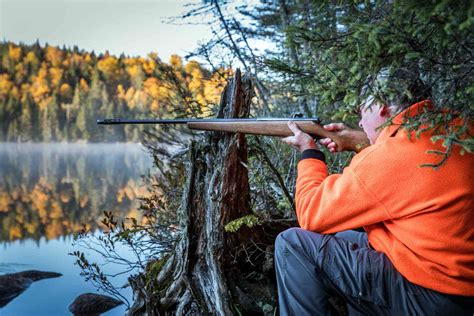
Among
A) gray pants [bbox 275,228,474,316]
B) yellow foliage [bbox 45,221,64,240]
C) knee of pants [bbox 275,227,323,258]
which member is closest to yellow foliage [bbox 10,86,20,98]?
yellow foliage [bbox 45,221,64,240]

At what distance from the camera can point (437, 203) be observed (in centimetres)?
221

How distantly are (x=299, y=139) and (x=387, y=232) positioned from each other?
98 centimetres

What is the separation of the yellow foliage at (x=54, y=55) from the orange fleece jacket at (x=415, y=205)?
37845mm

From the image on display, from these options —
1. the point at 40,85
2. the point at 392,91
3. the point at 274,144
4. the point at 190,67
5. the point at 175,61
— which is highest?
the point at 40,85

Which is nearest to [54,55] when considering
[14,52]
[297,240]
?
[14,52]

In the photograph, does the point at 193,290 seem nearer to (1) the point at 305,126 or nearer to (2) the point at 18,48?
(1) the point at 305,126

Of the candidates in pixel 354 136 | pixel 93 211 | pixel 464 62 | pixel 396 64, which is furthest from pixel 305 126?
pixel 93 211

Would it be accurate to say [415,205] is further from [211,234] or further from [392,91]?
[211,234]

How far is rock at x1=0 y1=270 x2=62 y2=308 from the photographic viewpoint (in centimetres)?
842

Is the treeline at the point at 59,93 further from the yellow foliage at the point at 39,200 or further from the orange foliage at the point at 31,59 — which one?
the yellow foliage at the point at 39,200

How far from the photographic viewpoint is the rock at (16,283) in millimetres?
8422

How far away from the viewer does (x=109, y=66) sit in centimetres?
3142

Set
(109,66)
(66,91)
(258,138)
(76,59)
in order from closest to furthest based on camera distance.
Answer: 1. (258,138)
2. (109,66)
3. (76,59)
4. (66,91)

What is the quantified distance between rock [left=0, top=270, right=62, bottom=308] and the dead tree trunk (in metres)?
6.17
